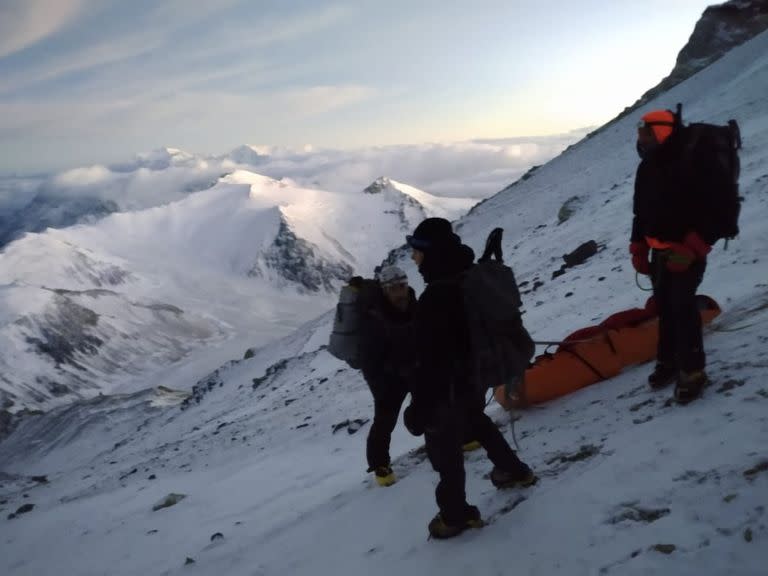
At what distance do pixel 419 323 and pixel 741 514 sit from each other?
2354 millimetres

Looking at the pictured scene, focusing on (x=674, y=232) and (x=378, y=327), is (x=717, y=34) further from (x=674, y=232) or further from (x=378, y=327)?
(x=378, y=327)

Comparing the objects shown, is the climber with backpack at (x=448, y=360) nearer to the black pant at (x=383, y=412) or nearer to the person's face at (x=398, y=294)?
the person's face at (x=398, y=294)

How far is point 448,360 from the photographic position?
458 cm

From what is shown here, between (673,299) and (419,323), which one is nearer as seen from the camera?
(419,323)

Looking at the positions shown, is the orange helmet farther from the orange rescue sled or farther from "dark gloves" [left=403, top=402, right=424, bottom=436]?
"dark gloves" [left=403, top=402, right=424, bottom=436]

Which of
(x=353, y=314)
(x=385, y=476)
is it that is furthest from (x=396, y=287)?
(x=385, y=476)

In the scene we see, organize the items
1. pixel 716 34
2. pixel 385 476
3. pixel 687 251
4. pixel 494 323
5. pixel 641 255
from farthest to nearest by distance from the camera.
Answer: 1. pixel 716 34
2. pixel 385 476
3. pixel 641 255
4. pixel 687 251
5. pixel 494 323

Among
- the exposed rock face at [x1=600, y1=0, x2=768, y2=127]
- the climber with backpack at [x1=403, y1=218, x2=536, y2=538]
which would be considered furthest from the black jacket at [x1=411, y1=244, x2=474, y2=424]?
the exposed rock face at [x1=600, y1=0, x2=768, y2=127]

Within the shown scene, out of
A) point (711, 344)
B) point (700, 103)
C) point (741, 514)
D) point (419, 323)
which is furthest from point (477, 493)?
point (700, 103)

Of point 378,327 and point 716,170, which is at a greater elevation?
point 716,170

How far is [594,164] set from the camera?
137 feet

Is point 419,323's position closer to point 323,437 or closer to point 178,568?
point 178,568

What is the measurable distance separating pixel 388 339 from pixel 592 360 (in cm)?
278

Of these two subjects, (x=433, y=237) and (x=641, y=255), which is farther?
(x=641, y=255)
